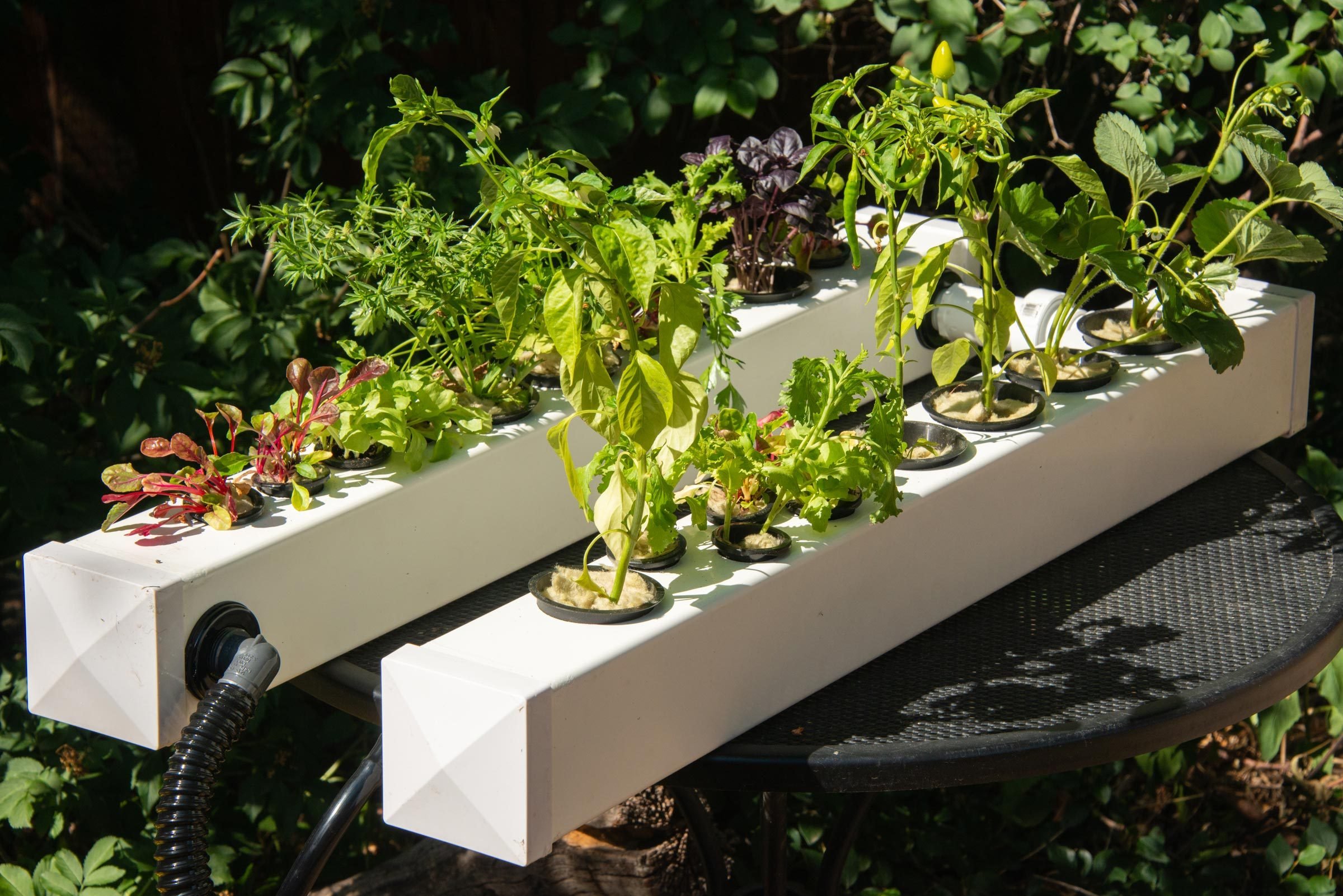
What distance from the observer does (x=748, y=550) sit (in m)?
1.35

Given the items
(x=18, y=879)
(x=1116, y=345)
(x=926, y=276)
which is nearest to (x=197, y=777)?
(x=926, y=276)

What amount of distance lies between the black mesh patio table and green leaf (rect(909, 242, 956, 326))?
0.33m

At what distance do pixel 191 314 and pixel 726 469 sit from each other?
5.44 ft

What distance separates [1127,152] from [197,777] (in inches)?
46.0

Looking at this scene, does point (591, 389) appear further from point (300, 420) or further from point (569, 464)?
point (300, 420)

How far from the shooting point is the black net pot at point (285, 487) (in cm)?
146

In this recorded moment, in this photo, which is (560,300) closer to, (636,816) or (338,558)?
(338,558)

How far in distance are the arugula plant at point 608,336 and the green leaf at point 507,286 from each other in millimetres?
62

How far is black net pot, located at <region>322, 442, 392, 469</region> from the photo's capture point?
4.97 feet

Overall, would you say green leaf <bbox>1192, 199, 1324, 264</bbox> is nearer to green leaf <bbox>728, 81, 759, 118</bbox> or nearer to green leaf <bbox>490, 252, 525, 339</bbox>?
green leaf <bbox>490, 252, 525, 339</bbox>

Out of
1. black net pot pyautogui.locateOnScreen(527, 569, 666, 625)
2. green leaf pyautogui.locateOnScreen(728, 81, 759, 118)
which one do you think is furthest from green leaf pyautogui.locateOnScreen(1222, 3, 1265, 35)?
black net pot pyautogui.locateOnScreen(527, 569, 666, 625)

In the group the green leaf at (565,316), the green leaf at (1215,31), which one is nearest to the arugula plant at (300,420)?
the green leaf at (565,316)

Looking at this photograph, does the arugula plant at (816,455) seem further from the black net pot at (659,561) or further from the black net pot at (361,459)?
the black net pot at (361,459)

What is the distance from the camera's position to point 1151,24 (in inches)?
92.8
